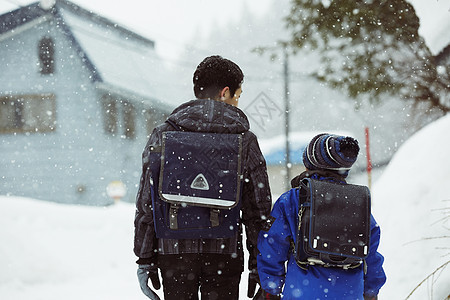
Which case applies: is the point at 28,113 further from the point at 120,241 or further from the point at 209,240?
the point at 209,240

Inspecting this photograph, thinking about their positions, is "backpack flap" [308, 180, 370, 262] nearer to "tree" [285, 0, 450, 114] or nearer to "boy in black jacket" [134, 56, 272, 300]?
"boy in black jacket" [134, 56, 272, 300]

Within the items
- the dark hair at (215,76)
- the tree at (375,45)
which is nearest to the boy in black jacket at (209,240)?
the dark hair at (215,76)

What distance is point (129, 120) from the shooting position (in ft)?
63.0

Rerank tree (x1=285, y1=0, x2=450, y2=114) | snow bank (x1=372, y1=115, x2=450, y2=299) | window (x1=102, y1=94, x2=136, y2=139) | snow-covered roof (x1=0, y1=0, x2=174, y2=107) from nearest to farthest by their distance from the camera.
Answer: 1. snow bank (x1=372, y1=115, x2=450, y2=299)
2. tree (x1=285, y1=0, x2=450, y2=114)
3. snow-covered roof (x1=0, y1=0, x2=174, y2=107)
4. window (x1=102, y1=94, x2=136, y2=139)

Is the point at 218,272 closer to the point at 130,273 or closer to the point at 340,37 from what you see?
the point at 130,273

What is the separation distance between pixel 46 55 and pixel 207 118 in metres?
17.4

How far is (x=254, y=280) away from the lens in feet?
6.77

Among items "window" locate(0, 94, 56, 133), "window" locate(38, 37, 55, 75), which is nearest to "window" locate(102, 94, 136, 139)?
"window" locate(0, 94, 56, 133)

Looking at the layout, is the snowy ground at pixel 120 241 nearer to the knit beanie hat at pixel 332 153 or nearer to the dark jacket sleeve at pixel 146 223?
the knit beanie hat at pixel 332 153

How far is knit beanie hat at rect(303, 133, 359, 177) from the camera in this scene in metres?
1.90

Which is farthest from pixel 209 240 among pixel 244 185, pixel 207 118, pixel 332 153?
pixel 332 153

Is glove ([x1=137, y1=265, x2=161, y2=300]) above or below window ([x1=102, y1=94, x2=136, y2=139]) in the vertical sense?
below

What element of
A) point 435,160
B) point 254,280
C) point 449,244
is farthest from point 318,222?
point 435,160

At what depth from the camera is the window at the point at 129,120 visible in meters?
18.8
